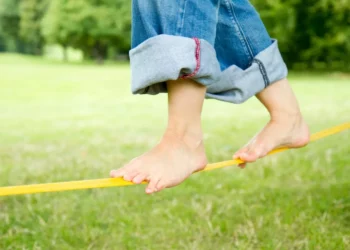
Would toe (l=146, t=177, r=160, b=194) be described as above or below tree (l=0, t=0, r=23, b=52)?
above

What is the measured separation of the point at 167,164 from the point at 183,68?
22 centimetres

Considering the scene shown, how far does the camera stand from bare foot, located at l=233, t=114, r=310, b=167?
136 cm

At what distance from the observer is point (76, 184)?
965 millimetres

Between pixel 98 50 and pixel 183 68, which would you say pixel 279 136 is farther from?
pixel 98 50

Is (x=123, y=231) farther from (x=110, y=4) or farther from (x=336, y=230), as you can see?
(x=110, y=4)

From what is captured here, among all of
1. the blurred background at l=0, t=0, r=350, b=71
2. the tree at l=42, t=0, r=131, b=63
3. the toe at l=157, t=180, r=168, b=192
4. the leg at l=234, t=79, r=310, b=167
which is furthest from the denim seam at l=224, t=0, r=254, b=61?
the tree at l=42, t=0, r=131, b=63

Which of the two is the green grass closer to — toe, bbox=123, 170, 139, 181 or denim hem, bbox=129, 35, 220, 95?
toe, bbox=123, 170, 139, 181

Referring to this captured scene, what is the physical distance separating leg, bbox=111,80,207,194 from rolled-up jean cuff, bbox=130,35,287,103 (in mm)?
38

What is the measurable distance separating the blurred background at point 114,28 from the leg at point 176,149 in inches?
413

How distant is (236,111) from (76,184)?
3.64 m

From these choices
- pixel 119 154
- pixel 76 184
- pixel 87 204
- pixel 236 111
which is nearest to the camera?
pixel 76 184

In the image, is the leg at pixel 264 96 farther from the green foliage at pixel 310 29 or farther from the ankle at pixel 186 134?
the green foliage at pixel 310 29

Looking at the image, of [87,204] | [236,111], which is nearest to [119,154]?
[87,204]

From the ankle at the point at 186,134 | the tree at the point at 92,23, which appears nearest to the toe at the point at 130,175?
the ankle at the point at 186,134
